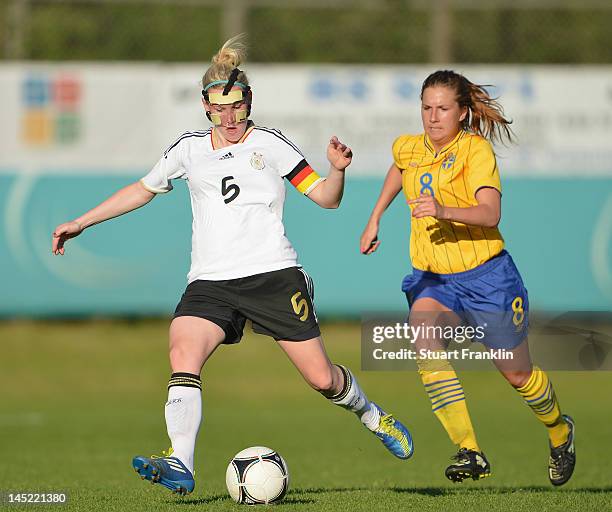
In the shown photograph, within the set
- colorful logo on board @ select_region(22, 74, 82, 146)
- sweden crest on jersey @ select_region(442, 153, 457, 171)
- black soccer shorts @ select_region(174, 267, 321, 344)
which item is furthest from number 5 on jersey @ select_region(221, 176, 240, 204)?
colorful logo on board @ select_region(22, 74, 82, 146)

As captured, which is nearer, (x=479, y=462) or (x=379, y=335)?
(x=479, y=462)

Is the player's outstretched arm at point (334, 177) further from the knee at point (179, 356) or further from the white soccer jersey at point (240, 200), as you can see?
the knee at point (179, 356)

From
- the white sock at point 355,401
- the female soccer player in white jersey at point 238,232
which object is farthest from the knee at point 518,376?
the female soccer player in white jersey at point 238,232

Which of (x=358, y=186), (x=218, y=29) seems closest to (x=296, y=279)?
(x=358, y=186)

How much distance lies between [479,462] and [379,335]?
3.96ft

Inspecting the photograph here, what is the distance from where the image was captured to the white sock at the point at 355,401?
7605 mm

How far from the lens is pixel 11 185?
15.8 metres

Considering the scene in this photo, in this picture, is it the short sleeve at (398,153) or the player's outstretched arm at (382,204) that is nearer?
the player's outstretched arm at (382,204)

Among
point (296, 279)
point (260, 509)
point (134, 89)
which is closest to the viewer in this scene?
point (260, 509)

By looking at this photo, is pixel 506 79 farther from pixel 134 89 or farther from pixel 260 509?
pixel 260 509

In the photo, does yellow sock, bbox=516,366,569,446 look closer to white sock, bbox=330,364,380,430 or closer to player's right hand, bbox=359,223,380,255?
white sock, bbox=330,364,380,430

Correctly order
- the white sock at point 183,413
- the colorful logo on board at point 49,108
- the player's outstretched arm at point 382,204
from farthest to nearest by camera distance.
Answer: the colorful logo on board at point 49,108
the player's outstretched arm at point 382,204
the white sock at point 183,413

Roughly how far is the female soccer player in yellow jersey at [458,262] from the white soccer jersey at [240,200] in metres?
0.65

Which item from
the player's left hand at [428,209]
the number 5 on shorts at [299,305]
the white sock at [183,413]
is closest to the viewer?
the player's left hand at [428,209]
